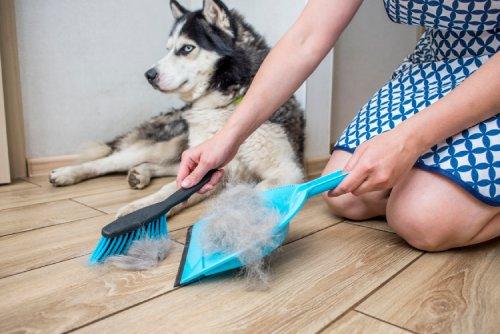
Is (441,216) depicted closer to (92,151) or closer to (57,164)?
(92,151)

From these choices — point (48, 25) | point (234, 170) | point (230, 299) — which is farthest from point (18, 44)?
point (230, 299)

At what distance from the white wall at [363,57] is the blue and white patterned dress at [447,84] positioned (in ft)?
2.41

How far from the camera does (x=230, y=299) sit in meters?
0.60

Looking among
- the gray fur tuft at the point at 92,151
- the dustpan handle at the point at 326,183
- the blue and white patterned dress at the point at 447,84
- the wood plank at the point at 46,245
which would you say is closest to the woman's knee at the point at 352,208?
the blue and white patterned dress at the point at 447,84

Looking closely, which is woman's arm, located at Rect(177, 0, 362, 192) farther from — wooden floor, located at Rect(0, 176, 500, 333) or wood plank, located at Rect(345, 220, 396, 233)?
wood plank, located at Rect(345, 220, 396, 233)

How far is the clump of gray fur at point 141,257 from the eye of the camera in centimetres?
71

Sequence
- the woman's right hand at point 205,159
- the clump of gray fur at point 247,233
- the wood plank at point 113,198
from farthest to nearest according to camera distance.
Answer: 1. the wood plank at point 113,198
2. the woman's right hand at point 205,159
3. the clump of gray fur at point 247,233

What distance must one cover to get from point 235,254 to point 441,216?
1.39 ft

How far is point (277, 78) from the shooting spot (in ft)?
2.73

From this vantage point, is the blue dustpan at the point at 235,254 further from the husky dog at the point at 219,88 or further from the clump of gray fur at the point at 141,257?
the husky dog at the point at 219,88

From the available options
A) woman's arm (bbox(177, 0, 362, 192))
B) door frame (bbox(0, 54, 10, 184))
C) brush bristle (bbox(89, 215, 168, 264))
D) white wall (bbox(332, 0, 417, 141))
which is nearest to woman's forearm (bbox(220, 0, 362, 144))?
woman's arm (bbox(177, 0, 362, 192))

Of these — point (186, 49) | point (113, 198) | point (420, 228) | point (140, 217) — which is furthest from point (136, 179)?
point (420, 228)

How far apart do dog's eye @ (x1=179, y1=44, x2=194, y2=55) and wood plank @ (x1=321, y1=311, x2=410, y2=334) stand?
1.21 meters

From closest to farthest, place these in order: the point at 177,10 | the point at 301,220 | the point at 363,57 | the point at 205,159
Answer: the point at 205,159 < the point at 301,220 < the point at 177,10 < the point at 363,57
